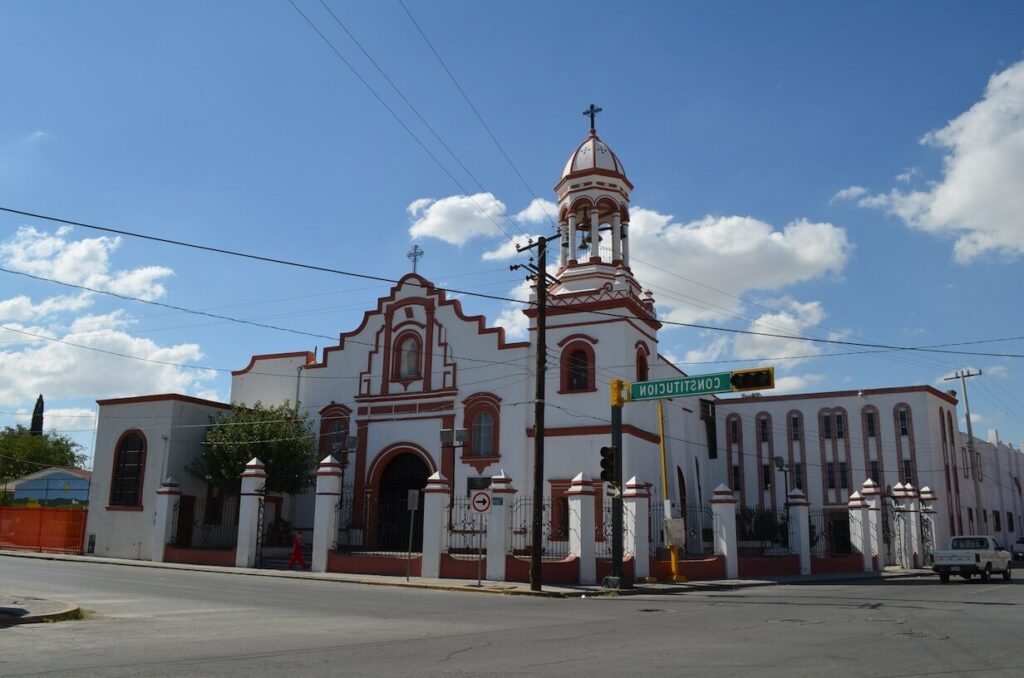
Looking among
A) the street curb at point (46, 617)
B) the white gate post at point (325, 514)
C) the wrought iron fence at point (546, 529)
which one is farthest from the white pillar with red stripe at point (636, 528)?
the street curb at point (46, 617)

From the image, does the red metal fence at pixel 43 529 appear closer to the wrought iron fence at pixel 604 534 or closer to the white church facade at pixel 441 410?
the white church facade at pixel 441 410

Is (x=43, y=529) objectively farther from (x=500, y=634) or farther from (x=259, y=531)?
(x=500, y=634)

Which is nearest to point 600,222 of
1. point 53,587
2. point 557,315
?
point 557,315

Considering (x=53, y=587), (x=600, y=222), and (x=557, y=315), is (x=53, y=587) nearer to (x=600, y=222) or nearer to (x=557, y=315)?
(x=557, y=315)

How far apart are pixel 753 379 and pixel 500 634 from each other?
10.3 meters

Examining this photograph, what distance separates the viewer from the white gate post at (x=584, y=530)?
23.0 meters

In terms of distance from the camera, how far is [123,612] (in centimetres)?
1426

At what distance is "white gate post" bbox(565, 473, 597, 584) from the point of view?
2302cm

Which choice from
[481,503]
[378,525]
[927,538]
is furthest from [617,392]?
[927,538]

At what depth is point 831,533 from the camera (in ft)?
124

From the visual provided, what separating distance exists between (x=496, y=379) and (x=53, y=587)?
666 inches

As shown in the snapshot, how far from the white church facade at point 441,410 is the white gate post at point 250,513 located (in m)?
1.08

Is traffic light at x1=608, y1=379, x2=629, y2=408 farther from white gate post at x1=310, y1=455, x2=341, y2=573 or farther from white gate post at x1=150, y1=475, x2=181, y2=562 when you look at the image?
white gate post at x1=150, y1=475, x2=181, y2=562

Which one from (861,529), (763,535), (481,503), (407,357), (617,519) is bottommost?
(763,535)
